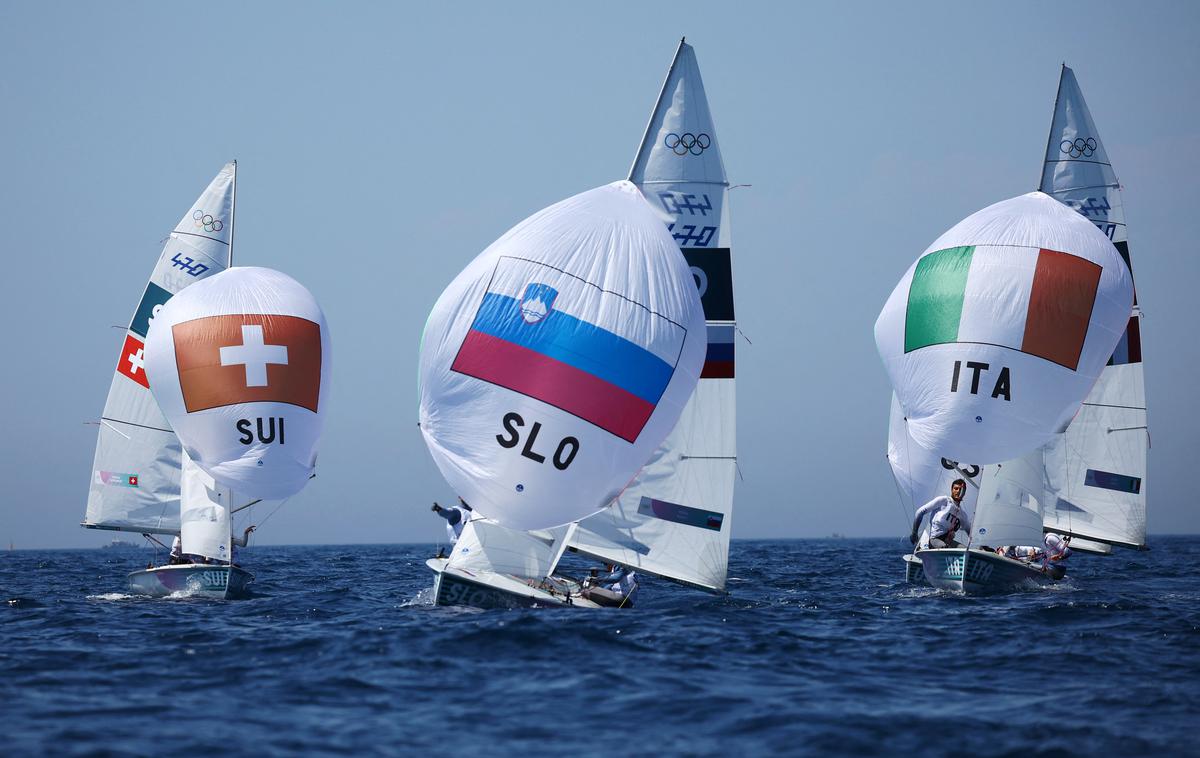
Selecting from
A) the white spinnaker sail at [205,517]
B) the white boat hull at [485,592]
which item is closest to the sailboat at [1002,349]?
the white boat hull at [485,592]

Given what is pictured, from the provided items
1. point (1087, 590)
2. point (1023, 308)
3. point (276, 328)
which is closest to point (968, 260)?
point (1023, 308)

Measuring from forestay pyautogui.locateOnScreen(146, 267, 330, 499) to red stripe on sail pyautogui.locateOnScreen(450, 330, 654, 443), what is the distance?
7495 mm

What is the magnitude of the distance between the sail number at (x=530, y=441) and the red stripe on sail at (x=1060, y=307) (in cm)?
945

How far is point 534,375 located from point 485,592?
313 centimetres

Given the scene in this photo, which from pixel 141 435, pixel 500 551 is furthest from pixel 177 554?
pixel 500 551

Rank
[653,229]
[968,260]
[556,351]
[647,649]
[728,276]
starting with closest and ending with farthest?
[647,649] < [556,351] < [653,229] < [728,276] < [968,260]

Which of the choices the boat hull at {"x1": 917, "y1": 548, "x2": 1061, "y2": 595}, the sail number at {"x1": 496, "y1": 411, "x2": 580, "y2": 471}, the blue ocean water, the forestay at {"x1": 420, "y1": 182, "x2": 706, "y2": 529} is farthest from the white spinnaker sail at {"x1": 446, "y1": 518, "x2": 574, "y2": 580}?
the boat hull at {"x1": 917, "y1": 548, "x2": 1061, "y2": 595}

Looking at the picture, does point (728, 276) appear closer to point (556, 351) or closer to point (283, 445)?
point (556, 351)

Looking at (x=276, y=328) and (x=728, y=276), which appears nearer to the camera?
(x=728, y=276)

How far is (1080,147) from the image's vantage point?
2780 centimetres

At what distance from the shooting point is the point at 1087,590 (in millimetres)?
22797

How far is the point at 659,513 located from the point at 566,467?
2973 mm

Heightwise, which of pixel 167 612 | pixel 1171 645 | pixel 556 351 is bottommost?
pixel 167 612

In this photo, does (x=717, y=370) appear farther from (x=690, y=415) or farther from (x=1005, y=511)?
(x=1005, y=511)
